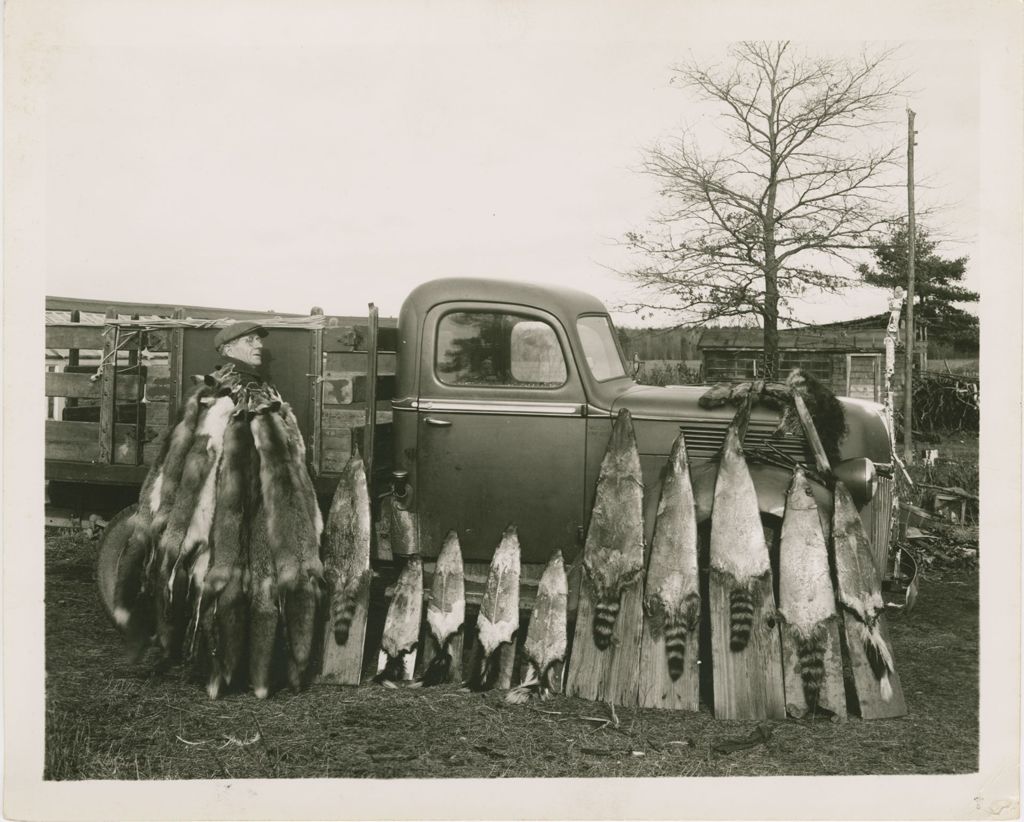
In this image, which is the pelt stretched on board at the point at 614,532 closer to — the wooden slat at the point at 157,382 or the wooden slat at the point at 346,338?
the wooden slat at the point at 346,338

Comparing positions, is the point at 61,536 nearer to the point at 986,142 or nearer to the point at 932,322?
the point at 986,142

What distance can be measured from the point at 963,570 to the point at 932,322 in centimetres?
211

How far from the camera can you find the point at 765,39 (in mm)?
3793

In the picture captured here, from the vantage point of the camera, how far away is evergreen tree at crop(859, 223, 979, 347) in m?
4.43

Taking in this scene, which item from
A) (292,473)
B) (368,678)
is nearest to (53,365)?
(292,473)

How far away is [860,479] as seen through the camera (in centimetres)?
410

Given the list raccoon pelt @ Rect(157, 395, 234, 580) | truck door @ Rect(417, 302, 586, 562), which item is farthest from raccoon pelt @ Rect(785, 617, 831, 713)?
raccoon pelt @ Rect(157, 395, 234, 580)

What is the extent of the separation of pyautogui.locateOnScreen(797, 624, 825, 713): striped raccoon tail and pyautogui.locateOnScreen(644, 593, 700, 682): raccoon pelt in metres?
0.50

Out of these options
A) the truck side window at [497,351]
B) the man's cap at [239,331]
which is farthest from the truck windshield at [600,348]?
the man's cap at [239,331]

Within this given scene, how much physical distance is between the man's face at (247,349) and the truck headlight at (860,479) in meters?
3.21

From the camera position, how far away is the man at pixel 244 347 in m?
4.29

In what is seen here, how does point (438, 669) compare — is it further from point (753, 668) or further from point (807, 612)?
point (807, 612)

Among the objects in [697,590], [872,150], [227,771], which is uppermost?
[872,150]

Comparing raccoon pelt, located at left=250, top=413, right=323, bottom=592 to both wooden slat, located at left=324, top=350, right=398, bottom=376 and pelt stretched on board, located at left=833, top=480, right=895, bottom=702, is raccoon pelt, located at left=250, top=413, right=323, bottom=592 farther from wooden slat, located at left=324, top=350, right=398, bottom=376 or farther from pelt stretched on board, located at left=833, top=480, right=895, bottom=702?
pelt stretched on board, located at left=833, top=480, right=895, bottom=702
